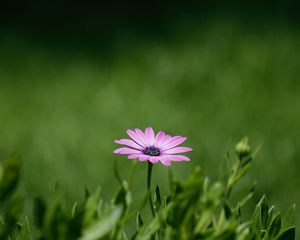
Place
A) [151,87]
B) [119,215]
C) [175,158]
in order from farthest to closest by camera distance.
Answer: [151,87] → [175,158] → [119,215]

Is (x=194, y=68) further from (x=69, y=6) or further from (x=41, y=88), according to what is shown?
(x=69, y=6)

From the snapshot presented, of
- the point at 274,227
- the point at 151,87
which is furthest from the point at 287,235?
the point at 151,87

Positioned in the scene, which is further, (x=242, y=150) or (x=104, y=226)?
(x=242, y=150)


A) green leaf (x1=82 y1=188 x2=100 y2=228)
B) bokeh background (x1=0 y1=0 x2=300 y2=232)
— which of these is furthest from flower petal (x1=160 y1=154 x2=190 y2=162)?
bokeh background (x1=0 y1=0 x2=300 y2=232)

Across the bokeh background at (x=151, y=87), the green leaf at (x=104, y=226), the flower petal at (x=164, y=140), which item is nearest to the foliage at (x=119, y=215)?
the green leaf at (x=104, y=226)

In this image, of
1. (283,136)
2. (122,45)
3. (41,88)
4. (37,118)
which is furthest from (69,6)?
(283,136)

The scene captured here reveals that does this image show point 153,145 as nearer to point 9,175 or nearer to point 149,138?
point 149,138

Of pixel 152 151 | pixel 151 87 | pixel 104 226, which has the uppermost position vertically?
pixel 151 87
